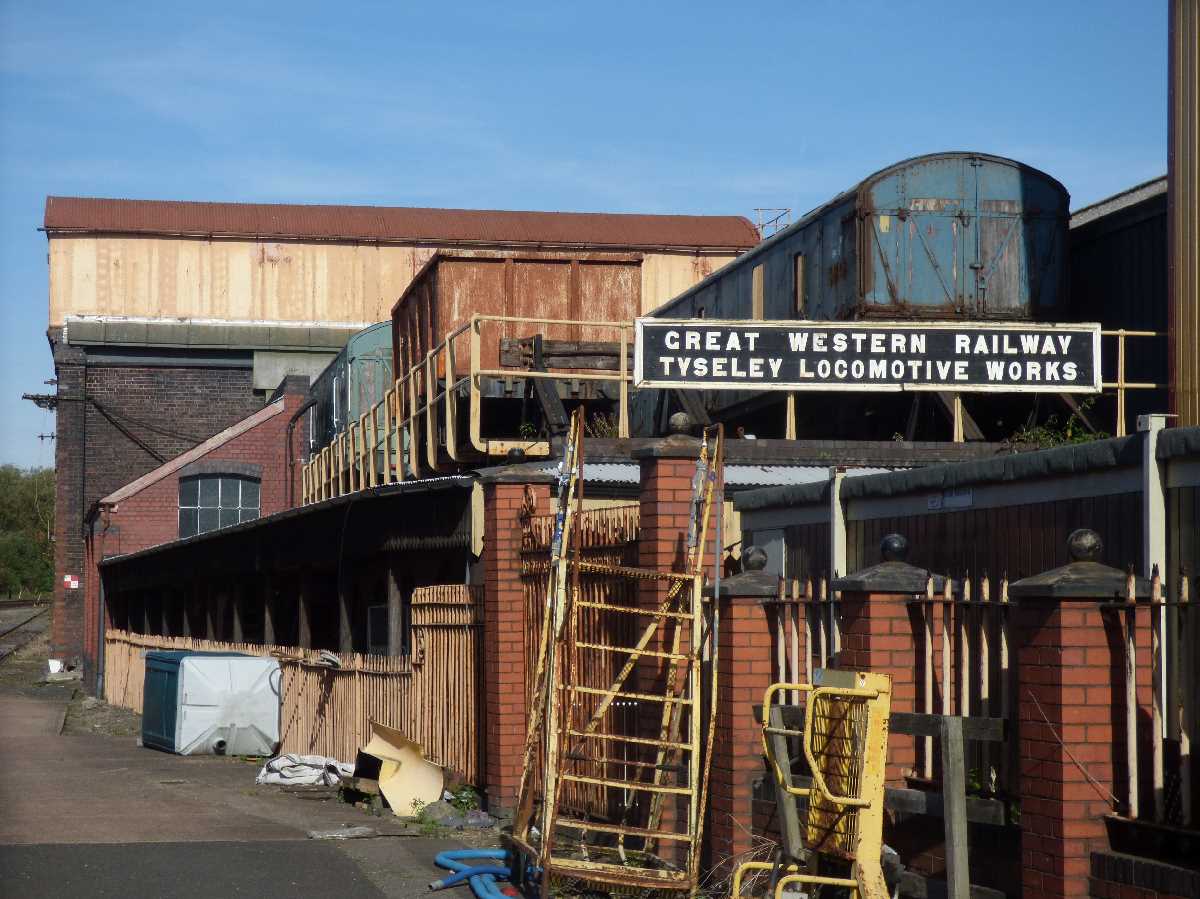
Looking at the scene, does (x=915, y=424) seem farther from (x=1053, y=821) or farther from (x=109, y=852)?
(x=1053, y=821)

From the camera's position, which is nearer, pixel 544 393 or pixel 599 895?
pixel 599 895

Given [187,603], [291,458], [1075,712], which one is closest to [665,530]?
[1075,712]

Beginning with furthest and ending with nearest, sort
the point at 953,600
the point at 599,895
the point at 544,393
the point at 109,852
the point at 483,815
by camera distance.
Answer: the point at 544,393 → the point at 483,815 → the point at 109,852 → the point at 599,895 → the point at 953,600

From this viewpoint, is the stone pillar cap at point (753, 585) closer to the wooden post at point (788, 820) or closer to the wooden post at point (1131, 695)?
the wooden post at point (788, 820)

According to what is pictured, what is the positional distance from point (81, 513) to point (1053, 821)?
36.7 metres

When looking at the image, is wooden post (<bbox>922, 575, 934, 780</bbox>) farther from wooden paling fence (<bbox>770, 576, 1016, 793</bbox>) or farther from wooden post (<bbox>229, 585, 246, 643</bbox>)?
wooden post (<bbox>229, 585, 246, 643</bbox>)

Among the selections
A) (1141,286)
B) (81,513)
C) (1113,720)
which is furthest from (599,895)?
(81,513)

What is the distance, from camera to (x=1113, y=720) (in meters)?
6.53

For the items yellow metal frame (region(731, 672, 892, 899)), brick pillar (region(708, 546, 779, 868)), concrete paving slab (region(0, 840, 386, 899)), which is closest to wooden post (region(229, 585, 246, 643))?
concrete paving slab (region(0, 840, 386, 899))

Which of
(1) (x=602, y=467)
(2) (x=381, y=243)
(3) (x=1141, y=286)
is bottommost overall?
(1) (x=602, y=467)

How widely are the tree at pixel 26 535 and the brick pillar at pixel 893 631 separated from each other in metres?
71.6

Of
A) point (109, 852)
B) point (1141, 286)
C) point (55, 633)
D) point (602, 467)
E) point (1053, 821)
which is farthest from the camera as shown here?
point (55, 633)

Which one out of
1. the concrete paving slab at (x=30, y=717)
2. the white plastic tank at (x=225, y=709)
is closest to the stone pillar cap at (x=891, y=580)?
the white plastic tank at (x=225, y=709)

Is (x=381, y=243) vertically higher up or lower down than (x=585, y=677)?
higher up
